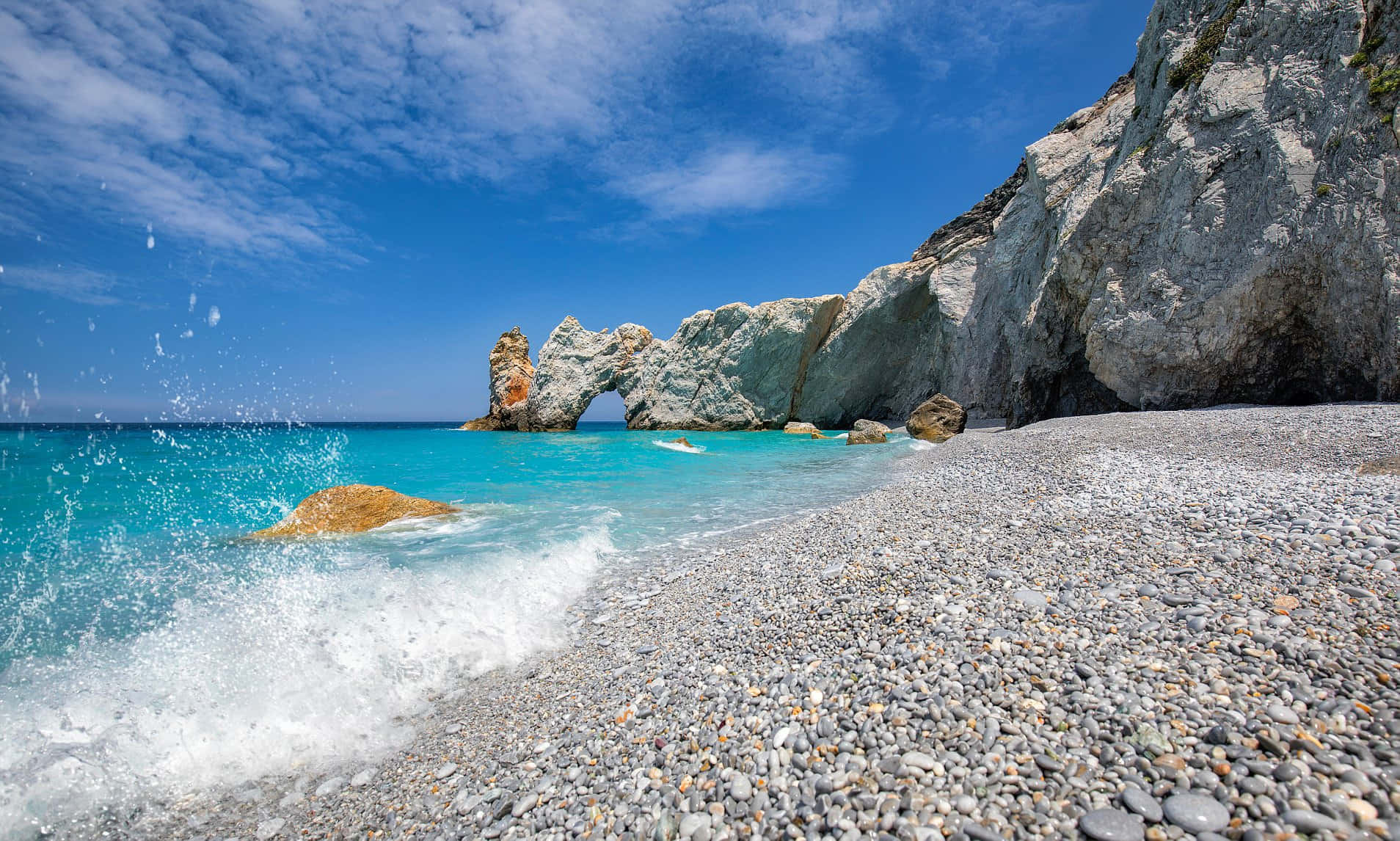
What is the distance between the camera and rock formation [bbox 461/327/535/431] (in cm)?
6350

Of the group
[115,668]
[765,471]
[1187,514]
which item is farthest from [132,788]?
[765,471]

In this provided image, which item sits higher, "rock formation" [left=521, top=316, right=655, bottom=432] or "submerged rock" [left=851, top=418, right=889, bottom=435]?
"rock formation" [left=521, top=316, right=655, bottom=432]

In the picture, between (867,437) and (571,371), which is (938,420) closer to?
(867,437)

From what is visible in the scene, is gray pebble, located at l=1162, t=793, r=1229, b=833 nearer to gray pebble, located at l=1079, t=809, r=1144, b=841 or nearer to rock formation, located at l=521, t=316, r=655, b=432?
gray pebble, located at l=1079, t=809, r=1144, b=841

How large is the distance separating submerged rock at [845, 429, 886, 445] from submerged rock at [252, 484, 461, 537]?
2287cm

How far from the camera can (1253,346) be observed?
1634 centimetres

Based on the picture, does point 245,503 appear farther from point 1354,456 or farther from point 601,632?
point 1354,456

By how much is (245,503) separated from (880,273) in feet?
145

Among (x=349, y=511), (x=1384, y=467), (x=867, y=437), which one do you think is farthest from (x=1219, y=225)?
(x=349, y=511)

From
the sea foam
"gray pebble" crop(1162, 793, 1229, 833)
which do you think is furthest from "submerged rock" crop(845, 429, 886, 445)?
"gray pebble" crop(1162, 793, 1229, 833)

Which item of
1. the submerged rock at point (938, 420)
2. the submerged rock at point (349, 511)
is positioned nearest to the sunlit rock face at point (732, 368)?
the submerged rock at point (938, 420)

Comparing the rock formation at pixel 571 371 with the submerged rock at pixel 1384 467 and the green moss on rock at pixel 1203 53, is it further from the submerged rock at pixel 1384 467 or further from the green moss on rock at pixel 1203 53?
the submerged rock at pixel 1384 467

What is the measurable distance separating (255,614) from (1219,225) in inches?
965

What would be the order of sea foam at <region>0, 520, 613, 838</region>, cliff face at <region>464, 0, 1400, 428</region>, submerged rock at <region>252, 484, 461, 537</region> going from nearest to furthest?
1. sea foam at <region>0, 520, 613, 838</region>
2. submerged rock at <region>252, 484, 461, 537</region>
3. cliff face at <region>464, 0, 1400, 428</region>
